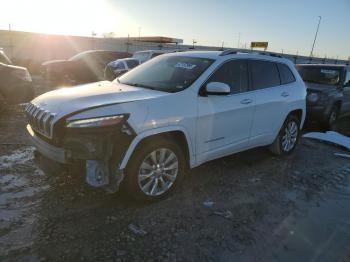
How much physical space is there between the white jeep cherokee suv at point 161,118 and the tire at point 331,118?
13.4ft

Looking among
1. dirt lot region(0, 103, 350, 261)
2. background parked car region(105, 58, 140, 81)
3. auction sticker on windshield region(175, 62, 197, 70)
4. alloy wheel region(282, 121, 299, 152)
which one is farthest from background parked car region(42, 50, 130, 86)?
auction sticker on windshield region(175, 62, 197, 70)

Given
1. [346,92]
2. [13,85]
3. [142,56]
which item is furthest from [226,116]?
[142,56]

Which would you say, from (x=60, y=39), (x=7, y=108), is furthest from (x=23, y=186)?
(x=60, y=39)

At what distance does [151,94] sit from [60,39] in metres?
25.4

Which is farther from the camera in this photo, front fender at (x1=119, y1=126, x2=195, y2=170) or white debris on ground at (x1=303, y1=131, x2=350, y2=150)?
white debris on ground at (x1=303, y1=131, x2=350, y2=150)

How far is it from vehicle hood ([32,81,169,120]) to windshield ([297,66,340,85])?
7032 millimetres

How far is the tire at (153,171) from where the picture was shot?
12.6 ft

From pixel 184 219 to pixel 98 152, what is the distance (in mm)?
1185

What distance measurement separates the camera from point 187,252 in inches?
128

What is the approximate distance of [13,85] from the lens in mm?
8258

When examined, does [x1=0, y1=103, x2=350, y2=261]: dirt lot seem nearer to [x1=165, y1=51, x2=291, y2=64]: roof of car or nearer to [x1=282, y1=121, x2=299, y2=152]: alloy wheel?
[x1=282, y1=121, x2=299, y2=152]: alloy wheel

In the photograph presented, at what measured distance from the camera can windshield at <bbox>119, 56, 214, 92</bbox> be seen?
4527mm

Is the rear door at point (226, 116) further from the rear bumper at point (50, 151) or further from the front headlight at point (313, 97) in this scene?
the front headlight at point (313, 97)

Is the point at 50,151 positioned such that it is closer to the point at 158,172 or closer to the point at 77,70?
the point at 158,172
